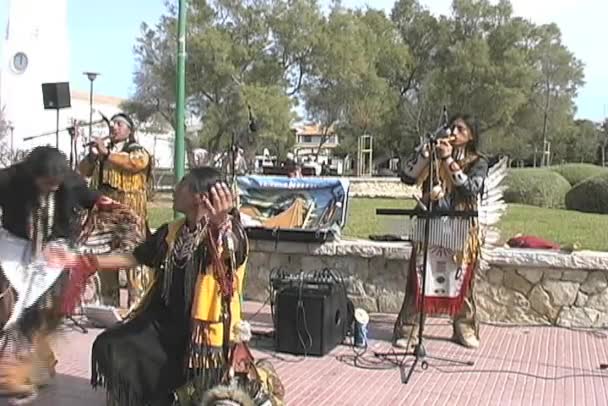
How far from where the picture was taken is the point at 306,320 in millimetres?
5938

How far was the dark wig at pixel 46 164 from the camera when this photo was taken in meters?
4.02

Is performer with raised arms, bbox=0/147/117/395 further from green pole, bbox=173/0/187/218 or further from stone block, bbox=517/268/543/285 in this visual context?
stone block, bbox=517/268/543/285

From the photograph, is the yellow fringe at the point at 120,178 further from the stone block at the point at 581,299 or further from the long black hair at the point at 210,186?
the stone block at the point at 581,299

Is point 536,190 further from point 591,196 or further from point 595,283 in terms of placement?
point 595,283

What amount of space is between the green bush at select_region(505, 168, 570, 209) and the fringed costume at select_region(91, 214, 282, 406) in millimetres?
18728

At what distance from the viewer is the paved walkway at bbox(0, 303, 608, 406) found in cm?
494

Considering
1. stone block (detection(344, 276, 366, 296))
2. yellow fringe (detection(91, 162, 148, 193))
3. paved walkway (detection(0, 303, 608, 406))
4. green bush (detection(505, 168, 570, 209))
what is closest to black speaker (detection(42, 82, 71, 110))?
yellow fringe (detection(91, 162, 148, 193))

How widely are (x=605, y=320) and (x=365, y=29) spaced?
28359 millimetres

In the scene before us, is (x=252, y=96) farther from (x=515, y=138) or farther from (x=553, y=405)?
(x=553, y=405)

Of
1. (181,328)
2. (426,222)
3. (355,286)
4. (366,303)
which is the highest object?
(426,222)

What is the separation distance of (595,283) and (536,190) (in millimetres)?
15857

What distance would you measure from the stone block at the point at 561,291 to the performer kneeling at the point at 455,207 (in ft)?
3.18

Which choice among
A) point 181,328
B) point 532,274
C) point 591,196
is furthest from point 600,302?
point 591,196

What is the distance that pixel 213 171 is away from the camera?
3.98 meters
